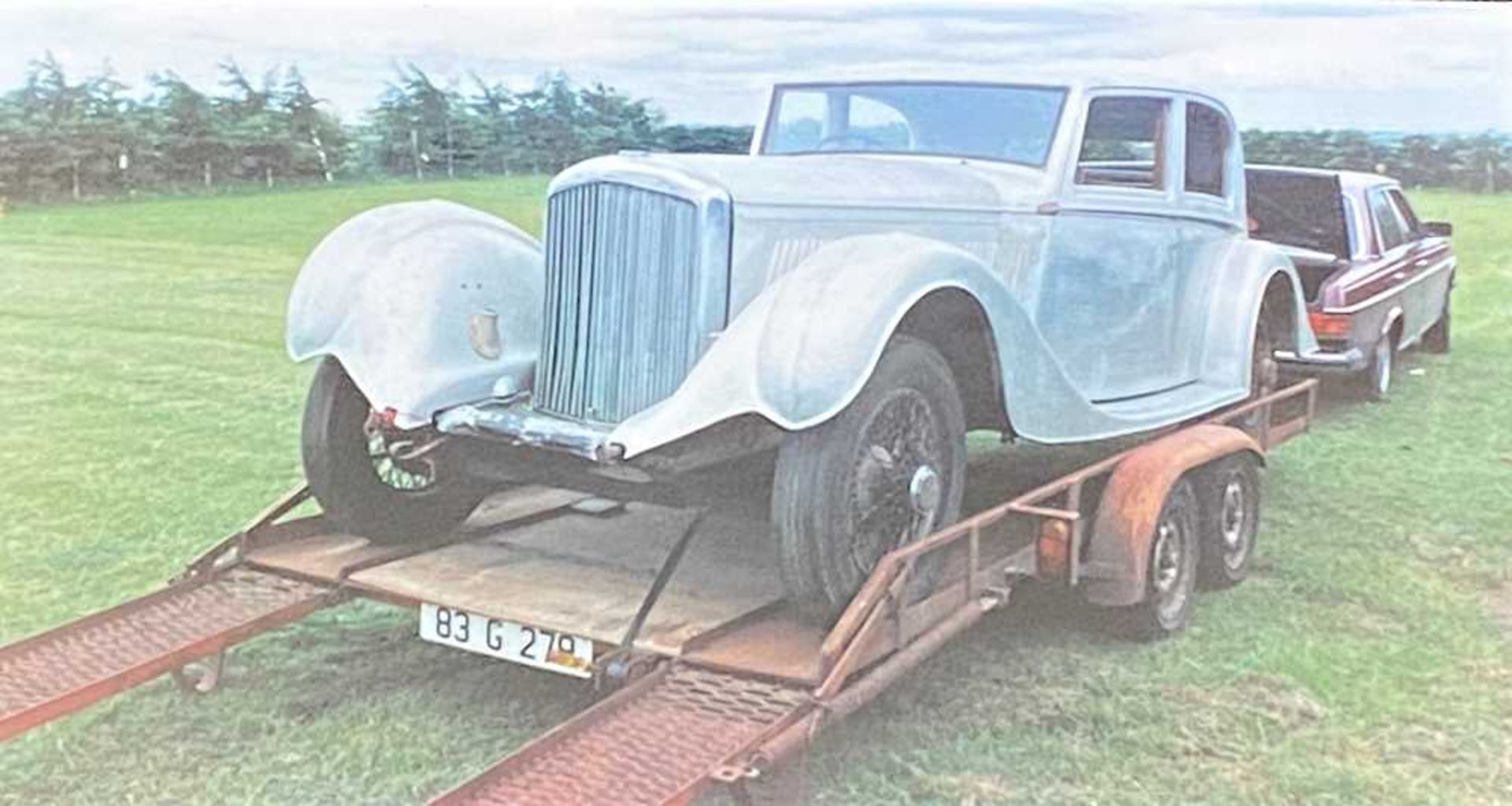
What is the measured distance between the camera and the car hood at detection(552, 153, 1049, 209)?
10.2ft

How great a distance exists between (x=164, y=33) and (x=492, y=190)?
2.70 feet

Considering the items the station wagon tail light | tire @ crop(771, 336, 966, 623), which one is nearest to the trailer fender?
tire @ crop(771, 336, 966, 623)

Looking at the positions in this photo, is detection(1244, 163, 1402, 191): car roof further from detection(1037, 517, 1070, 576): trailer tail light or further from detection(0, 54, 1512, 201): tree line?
detection(1037, 517, 1070, 576): trailer tail light

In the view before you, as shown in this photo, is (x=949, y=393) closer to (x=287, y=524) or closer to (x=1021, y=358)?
(x=1021, y=358)

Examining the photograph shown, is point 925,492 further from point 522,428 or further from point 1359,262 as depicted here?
point 1359,262

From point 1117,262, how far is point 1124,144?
0.35 meters

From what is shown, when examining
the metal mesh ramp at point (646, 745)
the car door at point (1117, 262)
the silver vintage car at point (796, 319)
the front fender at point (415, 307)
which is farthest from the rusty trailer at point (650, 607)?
the front fender at point (415, 307)

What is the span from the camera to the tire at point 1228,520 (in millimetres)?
3898

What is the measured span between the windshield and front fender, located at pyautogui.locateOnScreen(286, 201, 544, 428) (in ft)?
3.22

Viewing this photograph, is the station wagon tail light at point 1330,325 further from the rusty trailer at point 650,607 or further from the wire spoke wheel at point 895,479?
the wire spoke wheel at point 895,479

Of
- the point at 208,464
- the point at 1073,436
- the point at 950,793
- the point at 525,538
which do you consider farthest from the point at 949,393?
the point at 208,464

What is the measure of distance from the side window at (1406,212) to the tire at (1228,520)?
942 millimetres

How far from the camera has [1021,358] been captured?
132 inches

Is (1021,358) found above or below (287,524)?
above
